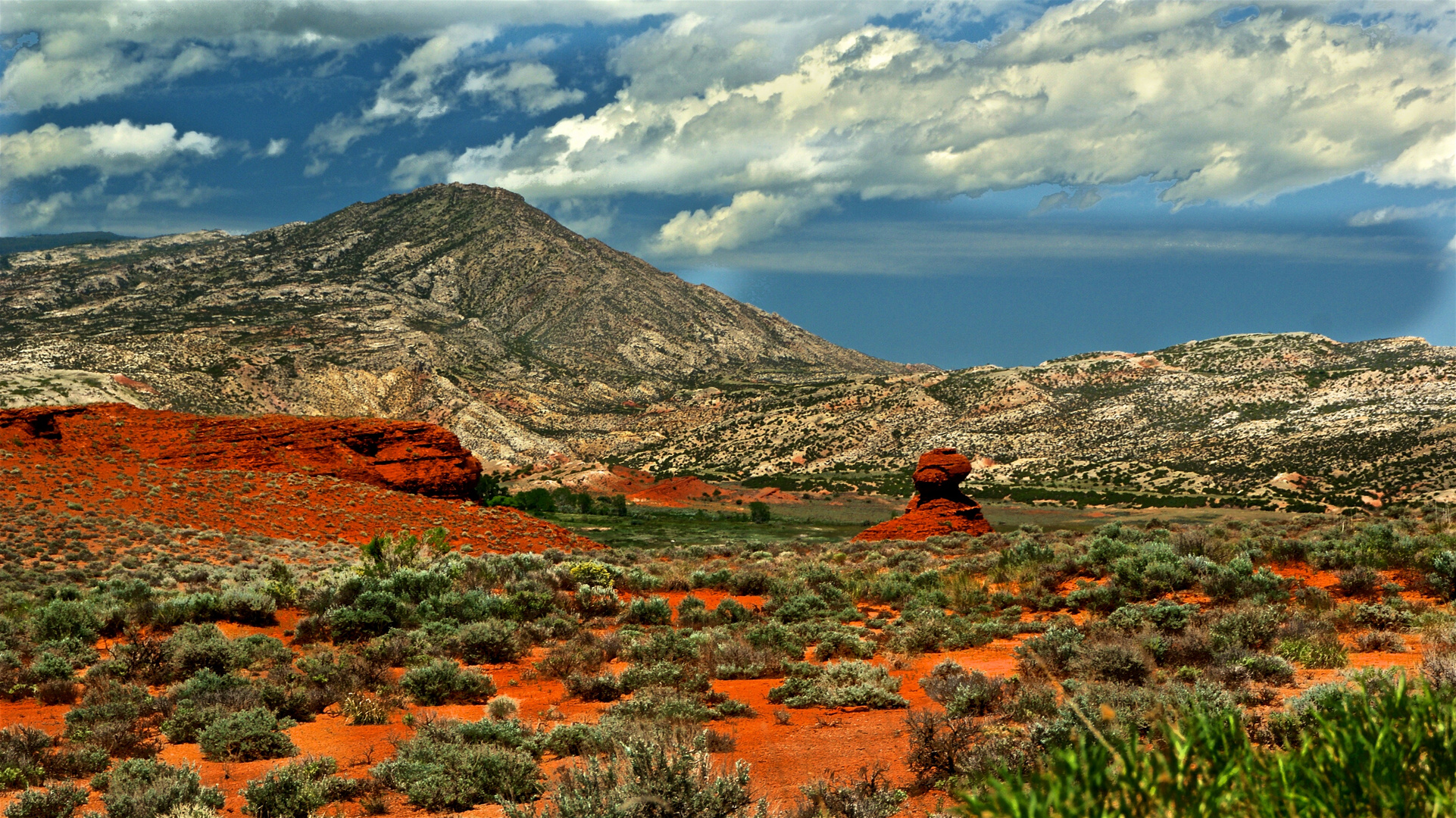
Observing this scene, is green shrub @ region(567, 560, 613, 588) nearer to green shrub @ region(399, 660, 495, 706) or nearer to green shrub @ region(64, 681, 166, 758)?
green shrub @ region(399, 660, 495, 706)

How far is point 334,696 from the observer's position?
29.7ft

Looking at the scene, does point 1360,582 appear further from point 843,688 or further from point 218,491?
point 218,491

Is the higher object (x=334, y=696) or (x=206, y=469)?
(x=206, y=469)

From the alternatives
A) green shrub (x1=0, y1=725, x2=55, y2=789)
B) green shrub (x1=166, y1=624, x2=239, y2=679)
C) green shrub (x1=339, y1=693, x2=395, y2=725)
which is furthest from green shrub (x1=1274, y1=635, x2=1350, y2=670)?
green shrub (x1=166, y1=624, x2=239, y2=679)

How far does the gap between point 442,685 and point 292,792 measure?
10.2 ft

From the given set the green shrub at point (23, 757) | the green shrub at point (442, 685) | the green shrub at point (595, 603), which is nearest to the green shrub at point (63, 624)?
the green shrub at point (23, 757)

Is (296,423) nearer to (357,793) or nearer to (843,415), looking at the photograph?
(357,793)

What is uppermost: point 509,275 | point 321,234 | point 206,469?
point 321,234

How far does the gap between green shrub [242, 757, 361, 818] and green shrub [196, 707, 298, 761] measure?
966 millimetres

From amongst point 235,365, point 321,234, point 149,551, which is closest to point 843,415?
point 235,365

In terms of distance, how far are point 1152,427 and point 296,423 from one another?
7830cm

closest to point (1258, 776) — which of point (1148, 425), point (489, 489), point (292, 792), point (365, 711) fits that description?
point (292, 792)

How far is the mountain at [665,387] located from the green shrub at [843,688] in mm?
55927

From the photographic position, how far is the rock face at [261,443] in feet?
104
